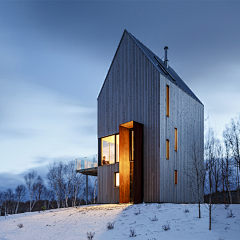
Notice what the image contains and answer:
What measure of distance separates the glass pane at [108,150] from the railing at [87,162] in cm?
280

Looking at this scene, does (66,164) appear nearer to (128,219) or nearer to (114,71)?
(114,71)

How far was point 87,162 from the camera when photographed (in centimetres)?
1931

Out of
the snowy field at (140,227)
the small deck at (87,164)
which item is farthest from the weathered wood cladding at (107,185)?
the snowy field at (140,227)

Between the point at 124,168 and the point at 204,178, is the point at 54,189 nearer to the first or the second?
the point at 124,168

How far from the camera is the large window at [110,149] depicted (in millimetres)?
15312

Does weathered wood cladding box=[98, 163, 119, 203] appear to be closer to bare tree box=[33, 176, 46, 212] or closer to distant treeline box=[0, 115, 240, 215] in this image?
distant treeline box=[0, 115, 240, 215]

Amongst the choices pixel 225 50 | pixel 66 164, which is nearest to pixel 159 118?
pixel 225 50

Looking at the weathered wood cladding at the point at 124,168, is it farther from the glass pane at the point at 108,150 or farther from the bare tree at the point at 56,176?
the bare tree at the point at 56,176

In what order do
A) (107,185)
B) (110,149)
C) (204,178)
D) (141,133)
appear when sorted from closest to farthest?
(204,178) < (141,133) < (107,185) < (110,149)

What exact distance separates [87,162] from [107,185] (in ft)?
14.7

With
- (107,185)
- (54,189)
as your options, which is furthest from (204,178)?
(54,189)

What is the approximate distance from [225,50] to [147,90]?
778 cm

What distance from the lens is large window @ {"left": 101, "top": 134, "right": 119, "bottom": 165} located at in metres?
15.3

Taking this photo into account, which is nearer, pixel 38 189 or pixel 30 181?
pixel 30 181
